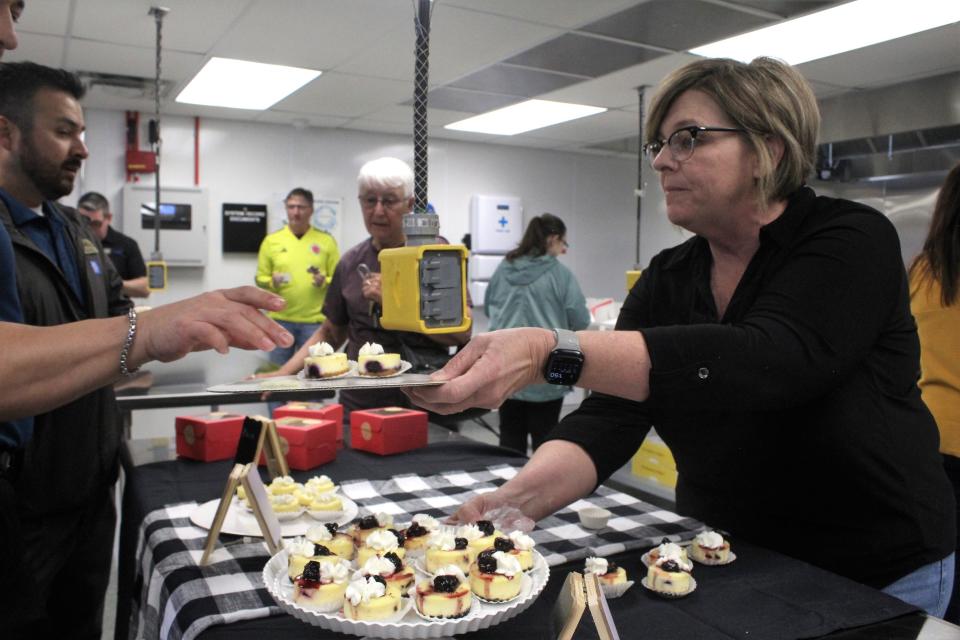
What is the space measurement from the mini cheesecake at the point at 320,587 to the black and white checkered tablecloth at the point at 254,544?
112 millimetres

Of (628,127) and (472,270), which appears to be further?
(472,270)

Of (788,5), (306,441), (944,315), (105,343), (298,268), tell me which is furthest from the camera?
(298,268)

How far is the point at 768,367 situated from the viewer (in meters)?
1.15

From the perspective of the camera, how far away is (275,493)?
1.62m

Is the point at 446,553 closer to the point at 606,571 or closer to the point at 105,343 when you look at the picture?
the point at 606,571

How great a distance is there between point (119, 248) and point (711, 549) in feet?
17.1

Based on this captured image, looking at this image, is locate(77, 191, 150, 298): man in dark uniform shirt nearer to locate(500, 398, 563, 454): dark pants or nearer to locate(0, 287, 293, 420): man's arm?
locate(500, 398, 563, 454): dark pants

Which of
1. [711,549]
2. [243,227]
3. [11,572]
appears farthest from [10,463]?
[243,227]

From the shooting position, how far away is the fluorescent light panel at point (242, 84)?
495cm

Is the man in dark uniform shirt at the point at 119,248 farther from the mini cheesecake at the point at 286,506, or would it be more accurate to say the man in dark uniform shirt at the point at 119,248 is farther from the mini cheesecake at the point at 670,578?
the mini cheesecake at the point at 670,578

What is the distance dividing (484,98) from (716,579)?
4996 millimetres

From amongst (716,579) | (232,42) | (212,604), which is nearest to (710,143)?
(716,579)

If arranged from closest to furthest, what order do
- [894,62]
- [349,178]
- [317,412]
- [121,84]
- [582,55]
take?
[317,412], [582,55], [894,62], [121,84], [349,178]

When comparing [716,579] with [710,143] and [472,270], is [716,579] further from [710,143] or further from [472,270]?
[472,270]
